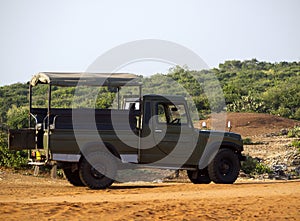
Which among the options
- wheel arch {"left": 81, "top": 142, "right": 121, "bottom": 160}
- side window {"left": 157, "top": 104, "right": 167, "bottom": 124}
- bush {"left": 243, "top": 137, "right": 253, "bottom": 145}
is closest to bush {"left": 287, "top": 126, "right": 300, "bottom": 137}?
bush {"left": 243, "top": 137, "right": 253, "bottom": 145}

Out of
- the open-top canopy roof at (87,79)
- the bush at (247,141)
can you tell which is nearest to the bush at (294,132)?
the bush at (247,141)

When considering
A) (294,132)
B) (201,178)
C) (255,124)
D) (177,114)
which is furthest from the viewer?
(255,124)

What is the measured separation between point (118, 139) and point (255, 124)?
2937cm

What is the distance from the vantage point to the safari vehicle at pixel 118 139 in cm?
1557

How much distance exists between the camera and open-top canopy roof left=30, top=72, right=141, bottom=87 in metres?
15.9

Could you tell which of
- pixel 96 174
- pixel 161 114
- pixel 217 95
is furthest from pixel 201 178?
pixel 217 95

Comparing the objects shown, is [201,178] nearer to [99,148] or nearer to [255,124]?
[99,148]

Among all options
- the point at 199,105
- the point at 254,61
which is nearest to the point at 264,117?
the point at 199,105

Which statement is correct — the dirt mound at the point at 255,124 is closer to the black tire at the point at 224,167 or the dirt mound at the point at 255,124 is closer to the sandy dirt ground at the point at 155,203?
the black tire at the point at 224,167

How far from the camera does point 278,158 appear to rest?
2989cm

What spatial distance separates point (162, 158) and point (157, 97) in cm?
147

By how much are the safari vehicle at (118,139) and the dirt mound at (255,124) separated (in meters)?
24.0

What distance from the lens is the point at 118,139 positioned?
626 inches

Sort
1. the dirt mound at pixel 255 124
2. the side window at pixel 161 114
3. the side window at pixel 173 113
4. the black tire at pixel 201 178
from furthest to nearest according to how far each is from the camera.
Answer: the dirt mound at pixel 255 124, the black tire at pixel 201 178, the side window at pixel 173 113, the side window at pixel 161 114
